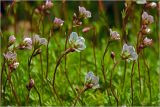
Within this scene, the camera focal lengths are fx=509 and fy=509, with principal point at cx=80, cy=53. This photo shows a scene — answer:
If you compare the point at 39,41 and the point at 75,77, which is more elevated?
the point at 39,41

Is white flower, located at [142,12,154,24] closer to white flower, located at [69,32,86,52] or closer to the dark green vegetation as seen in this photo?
the dark green vegetation

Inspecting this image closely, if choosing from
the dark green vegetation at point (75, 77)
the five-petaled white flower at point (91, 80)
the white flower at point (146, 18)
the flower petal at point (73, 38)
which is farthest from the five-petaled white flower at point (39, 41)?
the white flower at point (146, 18)

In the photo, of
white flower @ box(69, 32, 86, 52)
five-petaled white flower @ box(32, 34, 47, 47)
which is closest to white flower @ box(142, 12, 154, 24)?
white flower @ box(69, 32, 86, 52)

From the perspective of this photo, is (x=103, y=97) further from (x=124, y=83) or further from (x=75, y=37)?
(x=75, y=37)

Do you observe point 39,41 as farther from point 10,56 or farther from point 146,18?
point 146,18

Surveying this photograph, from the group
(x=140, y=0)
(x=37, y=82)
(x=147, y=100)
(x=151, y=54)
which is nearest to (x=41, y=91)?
(x=37, y=82)

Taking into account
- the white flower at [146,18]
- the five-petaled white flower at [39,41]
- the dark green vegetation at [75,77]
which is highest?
the white flower at [146,18]

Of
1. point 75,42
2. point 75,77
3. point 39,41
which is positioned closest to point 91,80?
point 75,42

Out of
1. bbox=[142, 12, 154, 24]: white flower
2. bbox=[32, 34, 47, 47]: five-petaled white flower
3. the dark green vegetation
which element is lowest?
the dark green vegetation

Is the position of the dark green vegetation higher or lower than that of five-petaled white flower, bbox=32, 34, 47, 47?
lower

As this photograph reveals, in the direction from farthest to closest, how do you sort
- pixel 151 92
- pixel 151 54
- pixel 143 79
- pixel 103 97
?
pixel 151 54
pixel 143 79
pixel 151 92
pixel 103 97

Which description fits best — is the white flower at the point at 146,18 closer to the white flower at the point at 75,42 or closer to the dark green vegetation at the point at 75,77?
the dark green vegetation at the point at 75,77
